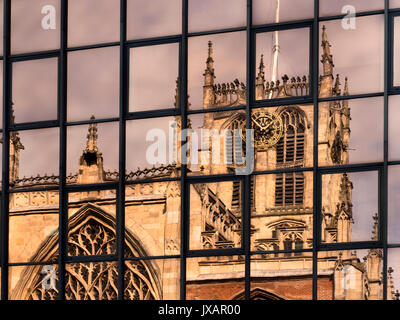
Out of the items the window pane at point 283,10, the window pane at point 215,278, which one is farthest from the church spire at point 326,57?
the window pane at point 215,278

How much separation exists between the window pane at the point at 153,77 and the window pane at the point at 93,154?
2.26ft

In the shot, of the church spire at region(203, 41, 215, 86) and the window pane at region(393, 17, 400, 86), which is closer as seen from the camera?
the window pane at region(393, 17, 400, 86)

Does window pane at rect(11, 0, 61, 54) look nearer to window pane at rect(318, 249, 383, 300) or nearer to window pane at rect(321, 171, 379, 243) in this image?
window pane at rect(321, 171, 379, 243)

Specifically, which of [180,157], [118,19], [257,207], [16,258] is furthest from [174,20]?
[16,258]

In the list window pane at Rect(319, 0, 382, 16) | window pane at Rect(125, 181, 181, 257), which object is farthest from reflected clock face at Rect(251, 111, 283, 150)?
window pane at Rect(319, 0, 382, 16)

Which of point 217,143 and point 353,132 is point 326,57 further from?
point 217,143

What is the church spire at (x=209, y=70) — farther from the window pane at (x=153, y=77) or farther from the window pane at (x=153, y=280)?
the window pane at (x=153, y=280)

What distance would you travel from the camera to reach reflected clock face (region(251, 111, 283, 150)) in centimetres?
2028

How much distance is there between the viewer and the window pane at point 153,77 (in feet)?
68.8

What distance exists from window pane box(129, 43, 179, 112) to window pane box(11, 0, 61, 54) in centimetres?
169

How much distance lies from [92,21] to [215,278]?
5.41 meters

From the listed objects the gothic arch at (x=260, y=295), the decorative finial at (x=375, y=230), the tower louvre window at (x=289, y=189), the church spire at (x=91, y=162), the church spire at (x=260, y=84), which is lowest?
the gothic arch at (x=260, y=295)

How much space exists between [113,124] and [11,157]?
212cm

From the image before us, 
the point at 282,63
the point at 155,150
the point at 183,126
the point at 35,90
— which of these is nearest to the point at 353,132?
the point at 282,63
